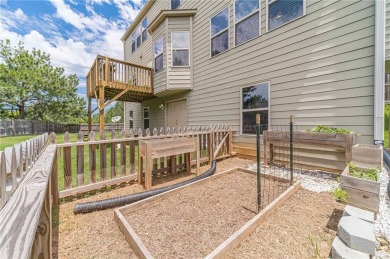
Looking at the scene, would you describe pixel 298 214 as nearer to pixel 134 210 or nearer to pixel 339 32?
pixel 134 210

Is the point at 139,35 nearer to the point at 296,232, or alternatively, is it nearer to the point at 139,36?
the point at 139,36

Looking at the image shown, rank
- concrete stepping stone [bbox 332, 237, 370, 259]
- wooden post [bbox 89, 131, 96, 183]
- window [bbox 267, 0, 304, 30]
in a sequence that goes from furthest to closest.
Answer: window [bbox 267, 0, 304, 30] < wooden post [bbox 89, 131, 96, 183] < concrete stepping stone [bbox 332, 237, 370, 259]

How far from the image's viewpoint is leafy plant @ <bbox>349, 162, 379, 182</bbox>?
2.43 metres

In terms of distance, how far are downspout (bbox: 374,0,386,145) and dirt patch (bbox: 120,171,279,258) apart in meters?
2.25

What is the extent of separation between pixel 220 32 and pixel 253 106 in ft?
10.5

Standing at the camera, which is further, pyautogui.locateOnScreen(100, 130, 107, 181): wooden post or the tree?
the tree

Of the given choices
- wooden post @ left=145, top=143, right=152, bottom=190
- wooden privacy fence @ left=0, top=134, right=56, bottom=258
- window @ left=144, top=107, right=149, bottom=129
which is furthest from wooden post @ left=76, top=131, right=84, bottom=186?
window @ left=144, top=107, right=149, bottom=129

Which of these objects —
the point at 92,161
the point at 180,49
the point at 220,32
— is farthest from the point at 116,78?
the point at 92,161

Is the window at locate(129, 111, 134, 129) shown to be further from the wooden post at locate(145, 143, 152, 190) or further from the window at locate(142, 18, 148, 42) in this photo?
the wooden post at locate(145, 143, 152, 190)

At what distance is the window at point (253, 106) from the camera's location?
5.45m

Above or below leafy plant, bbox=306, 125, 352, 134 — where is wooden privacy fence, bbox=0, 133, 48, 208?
below

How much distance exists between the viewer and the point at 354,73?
12.4ft

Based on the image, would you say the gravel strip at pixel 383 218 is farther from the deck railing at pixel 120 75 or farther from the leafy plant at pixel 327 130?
the deck railing at pixel 120 75

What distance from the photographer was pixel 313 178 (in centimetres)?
399
